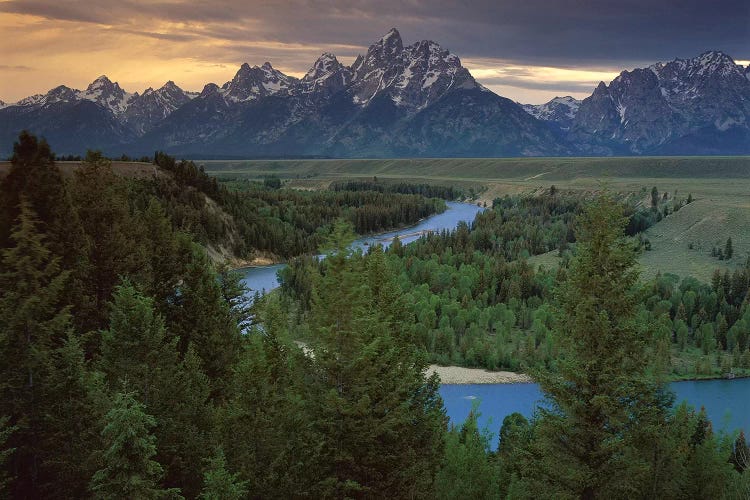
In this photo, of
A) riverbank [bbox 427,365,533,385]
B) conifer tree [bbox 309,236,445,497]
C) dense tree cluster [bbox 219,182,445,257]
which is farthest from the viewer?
dense tree cluster [bbox 219,182,445,257]

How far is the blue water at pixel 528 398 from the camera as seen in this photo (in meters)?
60.2

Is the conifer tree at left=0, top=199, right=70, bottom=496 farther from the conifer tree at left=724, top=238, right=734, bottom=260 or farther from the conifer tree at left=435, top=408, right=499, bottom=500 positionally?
the conifer tree at left=724, top=238, right=734, bottom=260

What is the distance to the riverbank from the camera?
69.5 m

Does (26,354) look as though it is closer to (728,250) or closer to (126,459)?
(126,459)

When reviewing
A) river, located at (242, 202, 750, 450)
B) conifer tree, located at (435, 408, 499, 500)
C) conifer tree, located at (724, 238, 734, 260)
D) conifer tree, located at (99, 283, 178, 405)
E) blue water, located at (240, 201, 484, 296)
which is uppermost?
conifer tree, located at (99, 283, 178, 405)

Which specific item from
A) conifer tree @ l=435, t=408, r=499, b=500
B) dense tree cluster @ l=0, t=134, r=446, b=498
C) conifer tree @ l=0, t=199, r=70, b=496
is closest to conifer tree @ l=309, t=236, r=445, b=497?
dense tree cluster @ l=0, t=134, r=446, b=498

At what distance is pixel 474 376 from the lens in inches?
2788

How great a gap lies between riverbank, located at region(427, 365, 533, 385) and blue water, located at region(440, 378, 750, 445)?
0.75m

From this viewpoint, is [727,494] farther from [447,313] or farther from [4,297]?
[447,313]

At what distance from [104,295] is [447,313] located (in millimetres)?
57933

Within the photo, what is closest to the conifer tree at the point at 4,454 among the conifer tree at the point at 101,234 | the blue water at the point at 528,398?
the conifer tree at the point at 101,234

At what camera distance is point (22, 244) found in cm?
2358

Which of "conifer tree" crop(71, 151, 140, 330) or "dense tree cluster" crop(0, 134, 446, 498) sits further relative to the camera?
"conifer tree" crop(71, 151, 140, 330)

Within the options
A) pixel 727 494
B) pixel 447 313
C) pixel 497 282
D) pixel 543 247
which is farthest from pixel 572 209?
pixel 727 494
